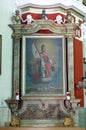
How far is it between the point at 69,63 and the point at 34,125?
162 cm

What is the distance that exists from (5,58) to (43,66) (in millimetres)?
902

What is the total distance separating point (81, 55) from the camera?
839cm

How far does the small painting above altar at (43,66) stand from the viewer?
7.66 meters

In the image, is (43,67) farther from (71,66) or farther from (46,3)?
(46,3)

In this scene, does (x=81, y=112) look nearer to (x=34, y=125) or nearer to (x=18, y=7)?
(x=34, y=125)

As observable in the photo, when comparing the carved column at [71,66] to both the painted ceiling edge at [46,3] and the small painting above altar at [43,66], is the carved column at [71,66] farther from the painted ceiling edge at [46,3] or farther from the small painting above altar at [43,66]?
the painted ceiling edge at [46,3]

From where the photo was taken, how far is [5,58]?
7.64 meters

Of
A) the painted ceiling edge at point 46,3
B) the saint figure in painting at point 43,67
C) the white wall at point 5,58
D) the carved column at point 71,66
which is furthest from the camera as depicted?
the painted ceiling edge at point 46,3

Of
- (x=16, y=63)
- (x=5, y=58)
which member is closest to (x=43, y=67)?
(x=16, y=63)

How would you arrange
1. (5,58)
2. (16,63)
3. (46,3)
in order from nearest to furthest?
1. (5,58)
2. (16,63)
3. (46,3)

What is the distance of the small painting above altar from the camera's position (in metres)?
7.66

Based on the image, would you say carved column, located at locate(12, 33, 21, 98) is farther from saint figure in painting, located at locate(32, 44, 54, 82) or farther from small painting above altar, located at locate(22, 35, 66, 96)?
saint figure in painting, located at locate(32, 44, 54, 82)

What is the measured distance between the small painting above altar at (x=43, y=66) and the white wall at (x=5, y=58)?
335mm

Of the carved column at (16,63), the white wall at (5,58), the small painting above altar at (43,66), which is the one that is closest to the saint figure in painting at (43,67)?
the small painting above altar at (43,66)
